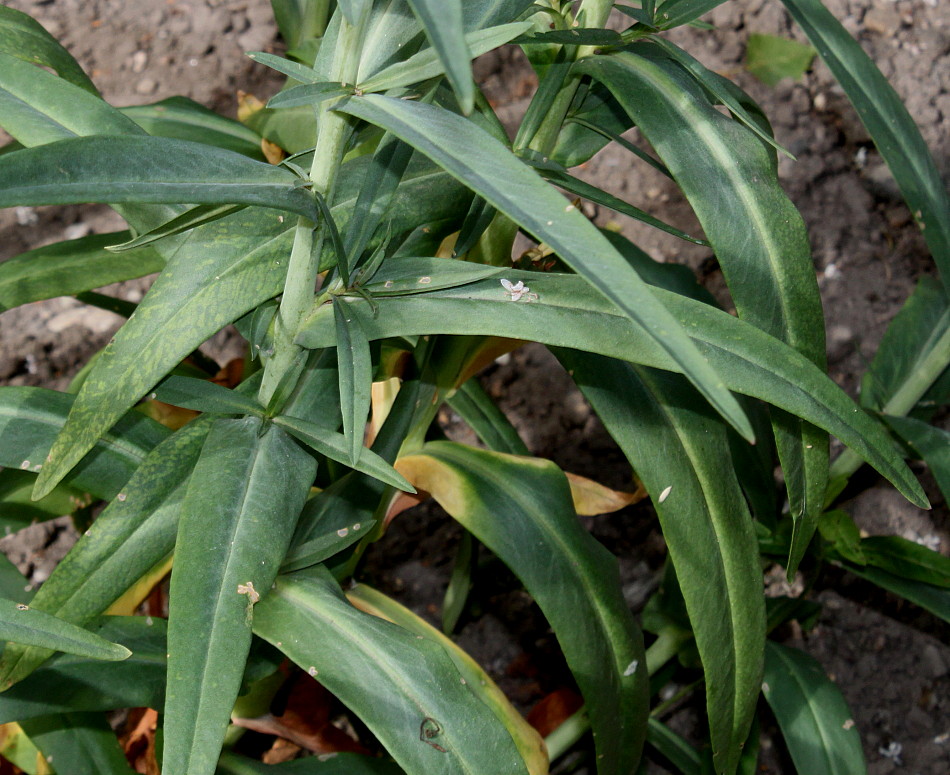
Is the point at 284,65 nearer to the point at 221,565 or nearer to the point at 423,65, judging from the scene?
the point at 423,65

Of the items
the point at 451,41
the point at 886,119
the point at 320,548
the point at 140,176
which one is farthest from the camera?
the point at 886,119

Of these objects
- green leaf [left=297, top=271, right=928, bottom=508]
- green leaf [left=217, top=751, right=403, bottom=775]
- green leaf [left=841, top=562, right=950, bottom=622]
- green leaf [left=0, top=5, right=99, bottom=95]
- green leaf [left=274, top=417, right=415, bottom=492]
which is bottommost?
green leaf [left=217, top=751, right=403, bottom=775]

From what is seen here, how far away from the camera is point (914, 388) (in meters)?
1.10

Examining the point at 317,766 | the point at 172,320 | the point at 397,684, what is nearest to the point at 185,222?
the point at 172,320

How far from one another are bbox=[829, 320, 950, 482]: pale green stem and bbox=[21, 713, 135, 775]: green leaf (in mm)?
824

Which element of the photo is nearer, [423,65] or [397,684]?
[423,65]

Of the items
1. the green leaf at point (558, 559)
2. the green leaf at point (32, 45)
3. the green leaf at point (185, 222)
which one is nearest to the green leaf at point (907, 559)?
the green leaf at point (558, 559)

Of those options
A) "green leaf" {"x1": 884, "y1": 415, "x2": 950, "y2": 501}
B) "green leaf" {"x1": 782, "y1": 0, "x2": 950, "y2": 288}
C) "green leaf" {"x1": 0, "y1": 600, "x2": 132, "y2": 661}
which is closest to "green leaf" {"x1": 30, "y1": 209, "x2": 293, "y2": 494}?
"green leaf" {"x1": 0, "y1": 600, "x2": 132, "y2": 661}

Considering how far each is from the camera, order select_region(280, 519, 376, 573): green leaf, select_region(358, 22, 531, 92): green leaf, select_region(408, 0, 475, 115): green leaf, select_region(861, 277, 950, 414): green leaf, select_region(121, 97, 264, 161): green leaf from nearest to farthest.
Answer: select_region(408, 0, 475, 115): green leaf < select_region(358, 22, 531, 92): green leaf < select_region(280, 519, 376, 573): green leaf < select_region(121, 97, 264, 161): green leaf < select_region(861, 277, 950, 414): green leaf

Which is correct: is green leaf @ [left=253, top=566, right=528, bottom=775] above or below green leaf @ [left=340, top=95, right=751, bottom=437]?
below

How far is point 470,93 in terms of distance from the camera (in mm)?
283

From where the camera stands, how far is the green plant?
1.40 feet

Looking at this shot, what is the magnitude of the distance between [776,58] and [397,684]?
1332mm

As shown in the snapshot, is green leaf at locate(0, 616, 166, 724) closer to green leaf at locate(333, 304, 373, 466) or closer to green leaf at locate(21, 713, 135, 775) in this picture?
green leaf at locate(21, 713, 135, 775)
